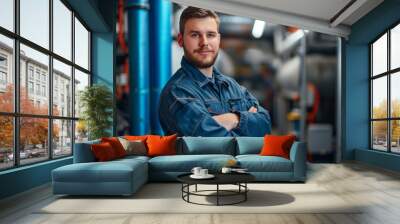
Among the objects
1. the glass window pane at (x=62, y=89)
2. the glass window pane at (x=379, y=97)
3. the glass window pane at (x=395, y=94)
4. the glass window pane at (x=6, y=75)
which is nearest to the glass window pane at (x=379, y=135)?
the glass window pane at (x=379, y=97)

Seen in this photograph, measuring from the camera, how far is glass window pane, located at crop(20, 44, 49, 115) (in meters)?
5.20

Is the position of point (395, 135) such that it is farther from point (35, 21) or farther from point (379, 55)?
point (35, 21)

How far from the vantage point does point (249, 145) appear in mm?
6445

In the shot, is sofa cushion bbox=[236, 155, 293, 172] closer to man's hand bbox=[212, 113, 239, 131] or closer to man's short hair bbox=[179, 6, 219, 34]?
man's hand bbox=[212, 113, 239, 131]

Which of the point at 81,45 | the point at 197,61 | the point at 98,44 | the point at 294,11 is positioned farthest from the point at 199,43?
the point at 81,45

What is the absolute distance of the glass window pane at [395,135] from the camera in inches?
292

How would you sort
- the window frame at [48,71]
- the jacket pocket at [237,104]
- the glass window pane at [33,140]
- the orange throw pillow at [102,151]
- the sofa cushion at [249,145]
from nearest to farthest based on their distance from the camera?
the window frame at [48,71]
the glass window pane at [33,140]
the orange throw pillow at [102,151]
the sofa cushion at [249,145]
the jacket pocket at [237,104]

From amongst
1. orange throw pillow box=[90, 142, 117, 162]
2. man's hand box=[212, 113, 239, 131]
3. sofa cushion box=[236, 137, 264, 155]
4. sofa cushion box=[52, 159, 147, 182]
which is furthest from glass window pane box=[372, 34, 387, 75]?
sofa cushion box=[52, 159, 147, 182]

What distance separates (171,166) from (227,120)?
7.37ft

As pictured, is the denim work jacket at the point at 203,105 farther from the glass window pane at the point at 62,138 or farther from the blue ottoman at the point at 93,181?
the blue ottoman at the point at 93,181

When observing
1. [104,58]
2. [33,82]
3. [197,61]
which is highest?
[104,58]

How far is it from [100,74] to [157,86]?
1.29m

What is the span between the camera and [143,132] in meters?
7.92

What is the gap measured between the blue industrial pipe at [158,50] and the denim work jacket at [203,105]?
14 cm
